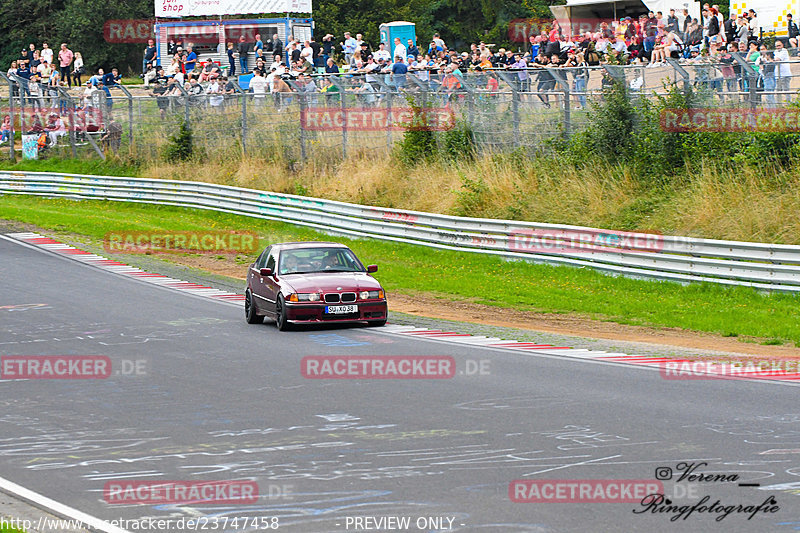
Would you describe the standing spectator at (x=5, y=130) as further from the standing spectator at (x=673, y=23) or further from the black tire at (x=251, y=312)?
the black tire at (x=251, y=312)

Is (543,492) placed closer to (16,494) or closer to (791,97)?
(16,494)

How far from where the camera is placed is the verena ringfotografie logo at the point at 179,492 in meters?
7.96

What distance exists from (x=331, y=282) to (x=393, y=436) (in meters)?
7.37

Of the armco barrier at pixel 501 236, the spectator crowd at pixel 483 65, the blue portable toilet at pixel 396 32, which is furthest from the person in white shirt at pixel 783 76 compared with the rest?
the blue portable toilet at pixel 396 32

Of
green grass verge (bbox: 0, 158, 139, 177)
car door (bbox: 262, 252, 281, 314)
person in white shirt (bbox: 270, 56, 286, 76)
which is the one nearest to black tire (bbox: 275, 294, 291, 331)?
car door (bbox: 262, 252, 281, 314)

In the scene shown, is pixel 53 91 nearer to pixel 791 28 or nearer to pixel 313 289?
pixel 791 28

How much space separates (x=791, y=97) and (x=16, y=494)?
1744 centimetres

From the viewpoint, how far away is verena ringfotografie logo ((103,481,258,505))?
313 inches

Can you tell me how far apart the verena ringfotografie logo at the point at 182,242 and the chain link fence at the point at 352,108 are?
4526 millimetres

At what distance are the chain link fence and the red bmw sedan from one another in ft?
30.1

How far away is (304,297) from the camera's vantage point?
663 inches

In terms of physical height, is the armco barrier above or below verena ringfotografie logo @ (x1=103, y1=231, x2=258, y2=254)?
above

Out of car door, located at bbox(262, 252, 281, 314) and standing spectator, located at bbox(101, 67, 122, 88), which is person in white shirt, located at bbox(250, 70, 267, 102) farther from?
car door, located at bbox(262, 252, 281, 314)

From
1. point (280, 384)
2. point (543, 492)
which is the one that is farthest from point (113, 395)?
point (543, 492)
